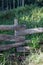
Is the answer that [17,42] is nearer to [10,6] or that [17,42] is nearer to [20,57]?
[20,57]

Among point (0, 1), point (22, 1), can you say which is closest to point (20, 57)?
point (22, 1)

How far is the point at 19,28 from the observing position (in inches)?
288

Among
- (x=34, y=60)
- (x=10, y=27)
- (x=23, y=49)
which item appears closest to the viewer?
(x=34, y=60)

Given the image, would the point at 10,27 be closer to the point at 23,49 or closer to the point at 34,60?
the point at 23,49

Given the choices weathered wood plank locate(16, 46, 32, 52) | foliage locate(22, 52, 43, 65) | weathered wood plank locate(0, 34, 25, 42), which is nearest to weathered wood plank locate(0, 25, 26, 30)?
weathered wood plank locate(0, 34, 25, 42)

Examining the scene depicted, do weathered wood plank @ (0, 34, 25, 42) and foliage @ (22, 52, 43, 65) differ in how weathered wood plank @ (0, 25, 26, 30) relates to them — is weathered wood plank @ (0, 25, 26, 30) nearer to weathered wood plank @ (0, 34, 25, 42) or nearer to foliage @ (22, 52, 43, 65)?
weathered wood plank @ (0, 34, 25, 42)

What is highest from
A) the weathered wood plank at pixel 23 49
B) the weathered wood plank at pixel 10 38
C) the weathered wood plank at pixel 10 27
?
the weathered wood plank at pixel 10 27

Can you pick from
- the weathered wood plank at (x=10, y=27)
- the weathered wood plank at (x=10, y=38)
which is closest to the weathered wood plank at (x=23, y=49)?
the weathered wood plank at (x=10, y=38)

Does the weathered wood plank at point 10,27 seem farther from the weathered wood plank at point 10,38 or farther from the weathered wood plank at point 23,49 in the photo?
the weathered wood plank at point 23,49

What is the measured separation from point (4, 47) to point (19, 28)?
2.50ft

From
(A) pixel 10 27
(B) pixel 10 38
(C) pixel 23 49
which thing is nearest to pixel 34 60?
(C) pixel 23 49

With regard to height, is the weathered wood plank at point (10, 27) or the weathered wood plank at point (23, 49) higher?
the weathered wood plank at point (10, 27)

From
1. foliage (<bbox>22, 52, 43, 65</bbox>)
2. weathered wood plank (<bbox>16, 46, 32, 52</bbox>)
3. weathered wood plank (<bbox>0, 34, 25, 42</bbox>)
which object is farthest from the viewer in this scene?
weathered wood plank (<bbox>16, 46, 32, 52</bbox>)

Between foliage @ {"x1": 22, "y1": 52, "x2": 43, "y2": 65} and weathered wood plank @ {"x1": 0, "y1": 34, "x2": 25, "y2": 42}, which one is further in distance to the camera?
weathered wood plank @ {"x1": 0, "y1": 34, "x2": 25, "y2": 42}
